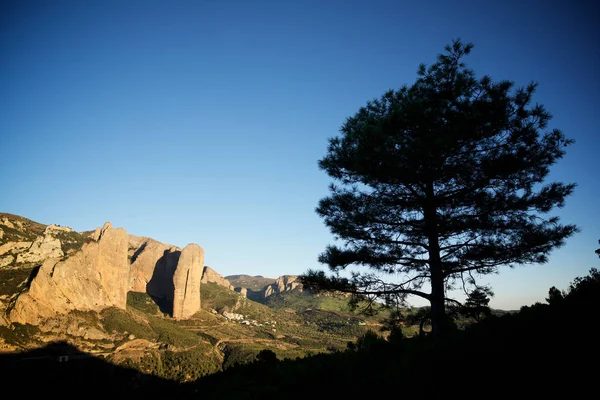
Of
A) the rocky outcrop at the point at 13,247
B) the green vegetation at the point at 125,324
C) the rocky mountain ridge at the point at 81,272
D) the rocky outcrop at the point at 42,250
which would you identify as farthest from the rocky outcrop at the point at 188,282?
the rocky outcrop at the point at 13,247

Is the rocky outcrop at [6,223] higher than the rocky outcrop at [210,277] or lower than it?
higher

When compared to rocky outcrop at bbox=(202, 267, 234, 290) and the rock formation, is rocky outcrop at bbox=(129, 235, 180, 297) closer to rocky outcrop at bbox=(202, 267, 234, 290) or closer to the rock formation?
rocky outcrop at bbox=(202, 267, 234, 290)

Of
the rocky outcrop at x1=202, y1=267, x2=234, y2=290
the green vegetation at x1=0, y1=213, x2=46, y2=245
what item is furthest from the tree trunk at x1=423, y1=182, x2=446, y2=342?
the rocky outcrop at x1=202, y1=267, x2=234, y2=290

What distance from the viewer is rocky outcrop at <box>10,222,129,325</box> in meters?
68.9

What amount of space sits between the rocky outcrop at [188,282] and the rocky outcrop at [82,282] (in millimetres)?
27414

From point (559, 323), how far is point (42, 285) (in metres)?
99.7

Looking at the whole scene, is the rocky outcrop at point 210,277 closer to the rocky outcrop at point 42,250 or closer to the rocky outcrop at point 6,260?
the rocky outcrop at point 42,250

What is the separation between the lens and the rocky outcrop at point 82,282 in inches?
2712

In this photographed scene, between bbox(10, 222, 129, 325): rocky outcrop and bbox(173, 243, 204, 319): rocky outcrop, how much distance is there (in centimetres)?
2741

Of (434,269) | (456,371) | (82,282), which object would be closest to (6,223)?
(82,282)

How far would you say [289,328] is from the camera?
13262cm

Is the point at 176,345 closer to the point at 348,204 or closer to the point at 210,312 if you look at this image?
the point at 210,312

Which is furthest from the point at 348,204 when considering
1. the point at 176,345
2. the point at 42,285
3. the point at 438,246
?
the point at 42,285

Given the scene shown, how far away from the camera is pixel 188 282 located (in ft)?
428
